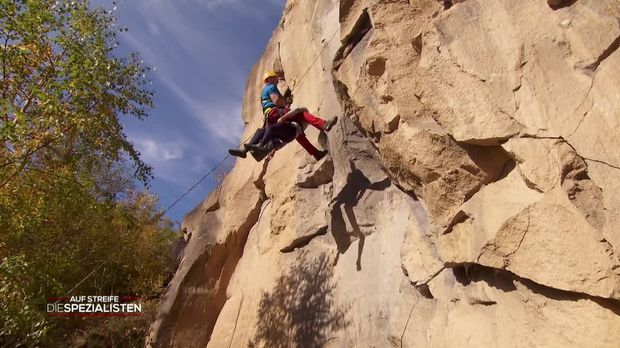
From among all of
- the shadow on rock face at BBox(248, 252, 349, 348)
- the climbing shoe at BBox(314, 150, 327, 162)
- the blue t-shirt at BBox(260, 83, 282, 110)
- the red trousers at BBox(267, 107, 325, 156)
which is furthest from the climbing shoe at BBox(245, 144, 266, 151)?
the shadow on rock face at BBox(248, 252, 349, 348)

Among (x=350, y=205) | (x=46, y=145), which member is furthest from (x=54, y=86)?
(x=350, y=205)

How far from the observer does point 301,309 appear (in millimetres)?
7898

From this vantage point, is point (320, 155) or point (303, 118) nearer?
point (303, 118)

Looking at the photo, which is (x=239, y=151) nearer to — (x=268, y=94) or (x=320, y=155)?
(x=268, y=94)

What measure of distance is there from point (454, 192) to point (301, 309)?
4042 mm

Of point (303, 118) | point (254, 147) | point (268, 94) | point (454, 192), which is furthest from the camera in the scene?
point (268, 94)

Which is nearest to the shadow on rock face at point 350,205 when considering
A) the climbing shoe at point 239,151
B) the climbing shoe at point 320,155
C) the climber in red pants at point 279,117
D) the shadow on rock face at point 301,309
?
the shadow on rock face at point 301,309

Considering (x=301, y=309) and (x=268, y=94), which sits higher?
(x=268, y=94)

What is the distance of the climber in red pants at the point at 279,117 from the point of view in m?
7.89

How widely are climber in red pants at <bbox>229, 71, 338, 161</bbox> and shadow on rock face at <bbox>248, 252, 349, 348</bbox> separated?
2.25 meters

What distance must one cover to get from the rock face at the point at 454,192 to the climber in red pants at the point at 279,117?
0.58 meters

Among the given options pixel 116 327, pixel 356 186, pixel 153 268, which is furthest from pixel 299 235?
pixel 153 268

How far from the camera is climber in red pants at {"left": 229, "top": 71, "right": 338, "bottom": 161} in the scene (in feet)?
25.9

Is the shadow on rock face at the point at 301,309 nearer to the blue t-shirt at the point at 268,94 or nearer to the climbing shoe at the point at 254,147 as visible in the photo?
the climbing shoe at the point at 254,147
